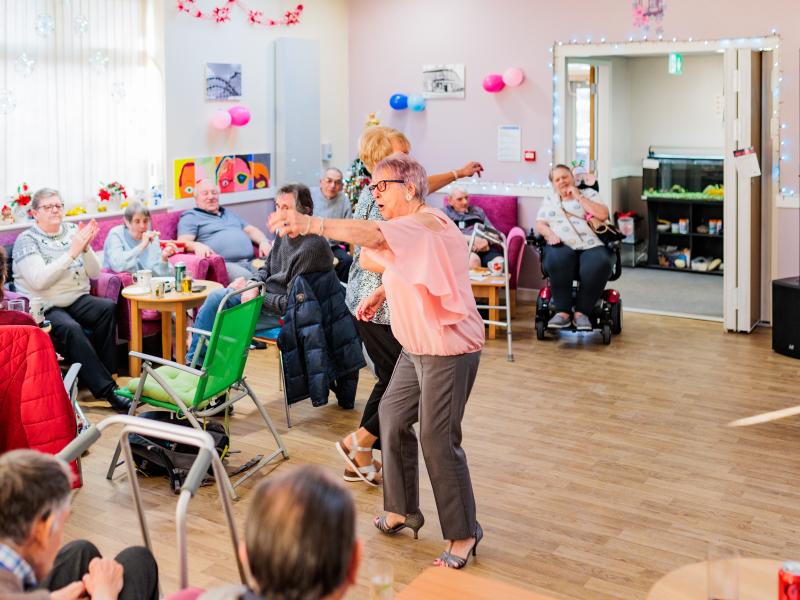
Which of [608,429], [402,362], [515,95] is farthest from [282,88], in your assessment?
[402,362]

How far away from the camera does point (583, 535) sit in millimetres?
4266

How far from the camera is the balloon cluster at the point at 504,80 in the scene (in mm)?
9133

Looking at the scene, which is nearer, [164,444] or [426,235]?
[426,235]

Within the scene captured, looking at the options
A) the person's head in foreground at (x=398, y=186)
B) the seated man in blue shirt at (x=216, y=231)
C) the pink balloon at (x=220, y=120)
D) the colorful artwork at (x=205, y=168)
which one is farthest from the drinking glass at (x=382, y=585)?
the pink balloon at (x=220, y=120)

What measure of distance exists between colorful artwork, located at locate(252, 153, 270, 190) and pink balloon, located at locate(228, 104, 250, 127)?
451 mm

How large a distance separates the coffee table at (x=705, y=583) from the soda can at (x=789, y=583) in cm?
9

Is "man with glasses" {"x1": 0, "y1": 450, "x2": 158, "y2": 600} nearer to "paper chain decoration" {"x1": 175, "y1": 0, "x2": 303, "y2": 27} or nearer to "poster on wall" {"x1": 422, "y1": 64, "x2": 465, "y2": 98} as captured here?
"paper chain decoration" {"x1": 175, "y1": 0, "x2": 303, "y2": 27}

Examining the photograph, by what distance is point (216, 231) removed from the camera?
8234mm

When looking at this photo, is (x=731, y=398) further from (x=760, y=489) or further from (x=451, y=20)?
(x=451, y=20)

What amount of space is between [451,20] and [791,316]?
13.9 feet

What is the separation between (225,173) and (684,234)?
5030 millimetres

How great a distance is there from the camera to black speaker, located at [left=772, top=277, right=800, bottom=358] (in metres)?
7.12

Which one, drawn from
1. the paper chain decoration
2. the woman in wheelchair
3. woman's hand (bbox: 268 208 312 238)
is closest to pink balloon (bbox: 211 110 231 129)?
the paper chain decoration

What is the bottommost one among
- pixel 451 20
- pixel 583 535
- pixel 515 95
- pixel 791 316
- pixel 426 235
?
pixel 583 535
